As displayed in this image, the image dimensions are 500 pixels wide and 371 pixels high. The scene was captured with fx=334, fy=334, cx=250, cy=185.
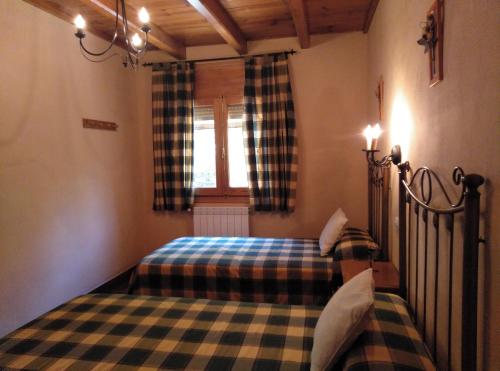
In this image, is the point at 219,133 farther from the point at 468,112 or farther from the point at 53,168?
the point at 468,112

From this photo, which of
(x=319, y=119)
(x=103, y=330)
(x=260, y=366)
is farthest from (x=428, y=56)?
(x=319, y=119)

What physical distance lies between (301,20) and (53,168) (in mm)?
2505

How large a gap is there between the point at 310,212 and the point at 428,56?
99.8 inches

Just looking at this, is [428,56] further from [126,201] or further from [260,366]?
[126,201]

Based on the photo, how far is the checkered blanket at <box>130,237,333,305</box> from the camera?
95.3 inches

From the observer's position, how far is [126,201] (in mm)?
3875

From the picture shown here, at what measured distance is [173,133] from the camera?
396 centimetres

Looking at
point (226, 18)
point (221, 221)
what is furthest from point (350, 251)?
point (226, 18)

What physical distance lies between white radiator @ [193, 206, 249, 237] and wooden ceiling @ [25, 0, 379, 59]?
1804mm

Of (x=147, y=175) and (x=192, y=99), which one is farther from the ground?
(x=192, y=99)

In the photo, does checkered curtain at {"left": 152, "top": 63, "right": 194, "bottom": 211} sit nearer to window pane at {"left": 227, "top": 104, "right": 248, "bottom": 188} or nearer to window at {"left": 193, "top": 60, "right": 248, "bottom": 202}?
window at {"left": 193, "top": 60, "right": 248, "bottom": 202}

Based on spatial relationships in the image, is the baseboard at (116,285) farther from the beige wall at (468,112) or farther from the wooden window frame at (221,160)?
the beige wall at (468,112)

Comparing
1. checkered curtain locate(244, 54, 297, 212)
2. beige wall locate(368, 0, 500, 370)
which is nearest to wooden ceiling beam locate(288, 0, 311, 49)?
checkered curtain locate(244, 54, 297, 212)

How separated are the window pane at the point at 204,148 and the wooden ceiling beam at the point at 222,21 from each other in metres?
0.82
